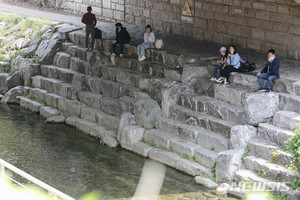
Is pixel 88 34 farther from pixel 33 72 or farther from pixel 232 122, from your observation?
pixel 232 122

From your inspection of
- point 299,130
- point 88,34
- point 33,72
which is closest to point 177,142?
point 299,130

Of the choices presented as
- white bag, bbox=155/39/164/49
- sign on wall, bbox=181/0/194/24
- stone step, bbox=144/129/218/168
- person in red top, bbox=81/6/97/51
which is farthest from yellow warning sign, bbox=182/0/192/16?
stone step, bbox=144/129/218/168

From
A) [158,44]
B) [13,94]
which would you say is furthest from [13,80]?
[158,44]

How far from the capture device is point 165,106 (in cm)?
1603

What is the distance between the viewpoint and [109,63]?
1900cm

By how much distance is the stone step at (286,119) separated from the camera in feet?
43.0

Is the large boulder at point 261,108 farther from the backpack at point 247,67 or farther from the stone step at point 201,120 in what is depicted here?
the backpack at point 247,67

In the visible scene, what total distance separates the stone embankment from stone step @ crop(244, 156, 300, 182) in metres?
0.02

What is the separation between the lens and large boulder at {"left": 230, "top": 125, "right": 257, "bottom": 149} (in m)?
13.6

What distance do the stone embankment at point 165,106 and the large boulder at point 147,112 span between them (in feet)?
0.09

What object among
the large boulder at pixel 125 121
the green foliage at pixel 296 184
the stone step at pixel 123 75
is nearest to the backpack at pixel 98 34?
the stone step at pixel 123 75

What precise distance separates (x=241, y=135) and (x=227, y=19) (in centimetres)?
620

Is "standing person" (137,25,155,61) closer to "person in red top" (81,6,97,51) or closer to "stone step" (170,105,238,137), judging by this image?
"person in red top" (81,6,97,51)

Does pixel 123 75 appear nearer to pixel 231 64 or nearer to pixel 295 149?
pixel 231 64
